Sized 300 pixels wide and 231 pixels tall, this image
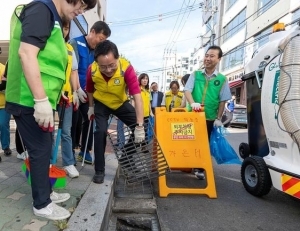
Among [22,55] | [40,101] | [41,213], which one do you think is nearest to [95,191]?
[41,213]

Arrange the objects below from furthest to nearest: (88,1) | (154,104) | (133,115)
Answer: (154,104) → (133,115) → (88,1)

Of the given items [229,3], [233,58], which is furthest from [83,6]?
[229,3]

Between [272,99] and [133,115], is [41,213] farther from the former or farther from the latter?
[272,99]

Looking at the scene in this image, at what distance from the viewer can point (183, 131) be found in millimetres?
3273

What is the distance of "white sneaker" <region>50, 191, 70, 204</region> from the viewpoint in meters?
2.28

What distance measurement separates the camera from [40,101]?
5.51ft

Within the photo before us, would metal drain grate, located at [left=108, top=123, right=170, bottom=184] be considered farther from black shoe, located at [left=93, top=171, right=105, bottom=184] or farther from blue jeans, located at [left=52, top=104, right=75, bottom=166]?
blue jeans, located at [left=52, top=104, right=75, bottom=166]

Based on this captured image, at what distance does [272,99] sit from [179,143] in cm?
111

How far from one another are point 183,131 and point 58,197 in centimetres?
159

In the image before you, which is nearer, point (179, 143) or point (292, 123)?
point (292, 123)

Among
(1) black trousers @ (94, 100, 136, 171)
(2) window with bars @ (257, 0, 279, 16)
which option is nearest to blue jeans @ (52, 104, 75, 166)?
(1) black trousers @ (94, 100, 136, 171)

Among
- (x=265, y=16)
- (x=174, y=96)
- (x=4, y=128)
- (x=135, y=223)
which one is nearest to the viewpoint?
(x=135, y=223)

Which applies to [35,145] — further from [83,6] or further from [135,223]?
[135,223]

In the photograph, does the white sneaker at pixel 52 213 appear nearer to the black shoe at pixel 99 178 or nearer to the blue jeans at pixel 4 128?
the black shoe at pixel 99 178
